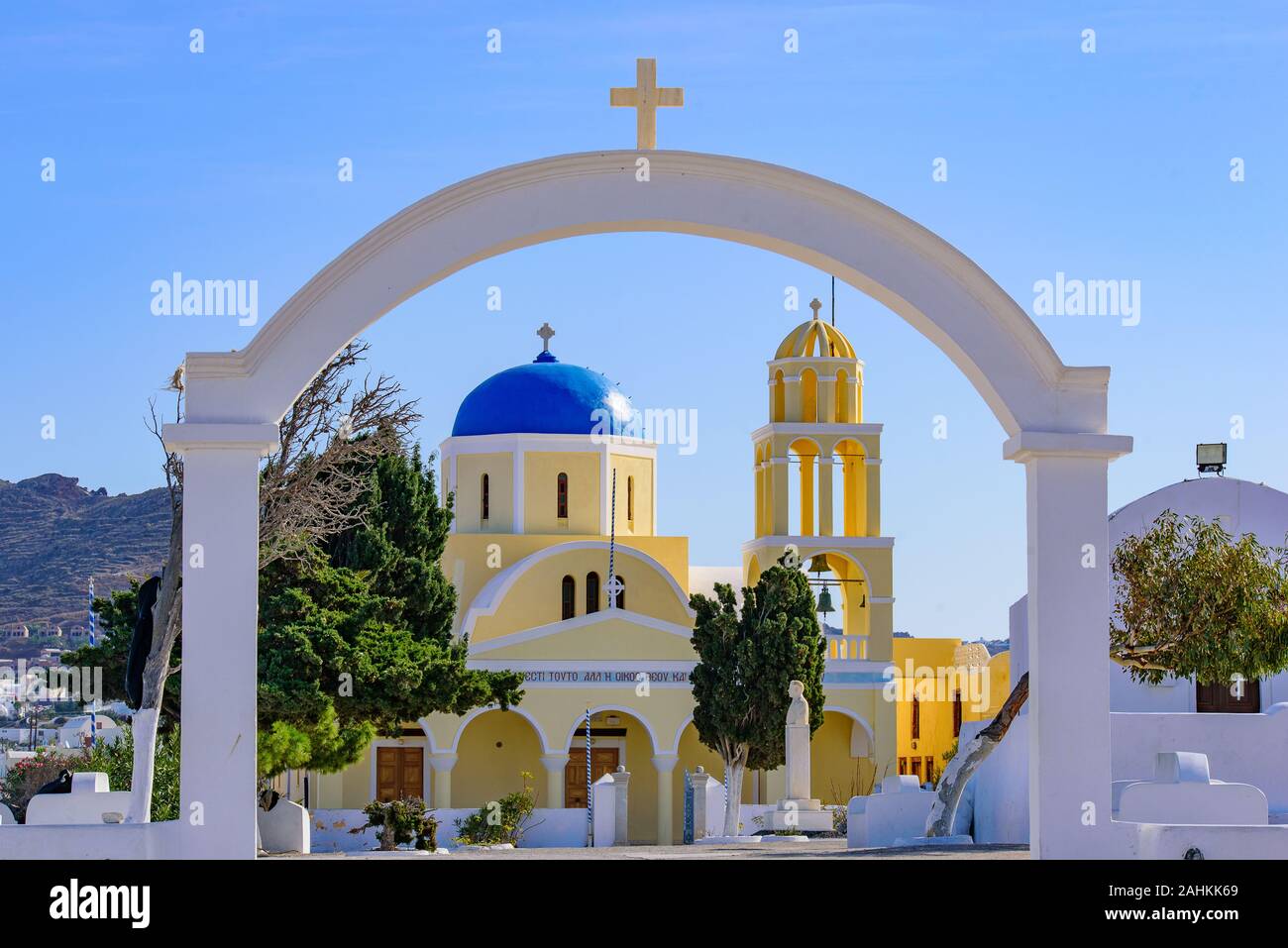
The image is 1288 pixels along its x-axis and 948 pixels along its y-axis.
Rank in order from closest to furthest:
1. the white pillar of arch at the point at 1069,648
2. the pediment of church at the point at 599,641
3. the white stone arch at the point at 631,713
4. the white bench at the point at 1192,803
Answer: the white pillar of arch at the point at 1069,648 → the white bench at the point at 1192,803 → the white stone arch at the point at 631,713 → the pediment of church at the point at 599,641

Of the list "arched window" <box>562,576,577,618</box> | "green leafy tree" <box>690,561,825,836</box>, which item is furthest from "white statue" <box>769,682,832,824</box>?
"arched window" <box>562,576,577,618</box>

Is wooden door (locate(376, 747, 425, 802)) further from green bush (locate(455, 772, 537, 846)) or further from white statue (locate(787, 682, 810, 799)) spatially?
white statue (locate(787, 682, 810, 799))

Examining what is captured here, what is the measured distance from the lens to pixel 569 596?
38.0 metres

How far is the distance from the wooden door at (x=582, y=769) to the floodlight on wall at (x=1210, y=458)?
14.3m

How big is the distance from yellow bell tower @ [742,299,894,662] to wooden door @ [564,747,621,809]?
14.9 feet

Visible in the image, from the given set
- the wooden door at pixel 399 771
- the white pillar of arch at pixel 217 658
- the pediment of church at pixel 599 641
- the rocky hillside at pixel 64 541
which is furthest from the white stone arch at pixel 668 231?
the rocky hillside at pixel 64 541

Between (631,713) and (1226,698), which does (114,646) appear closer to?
(631,713)

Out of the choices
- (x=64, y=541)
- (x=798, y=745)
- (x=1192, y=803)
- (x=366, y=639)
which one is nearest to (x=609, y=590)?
(x=798, y=745)

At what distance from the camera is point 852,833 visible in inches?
750

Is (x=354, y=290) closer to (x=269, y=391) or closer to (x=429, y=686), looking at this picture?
(x=269, y=391)

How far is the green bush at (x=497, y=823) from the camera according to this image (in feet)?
93.0

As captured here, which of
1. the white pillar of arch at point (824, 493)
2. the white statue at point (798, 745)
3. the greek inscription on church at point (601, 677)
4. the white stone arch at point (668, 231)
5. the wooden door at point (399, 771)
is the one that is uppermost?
the white pillar of arch at point (824, 493)

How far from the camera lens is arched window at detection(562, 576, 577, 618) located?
3797 centimetres

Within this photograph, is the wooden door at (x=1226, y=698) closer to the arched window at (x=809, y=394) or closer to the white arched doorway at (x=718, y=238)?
the arched window at (x=809, y=394)
